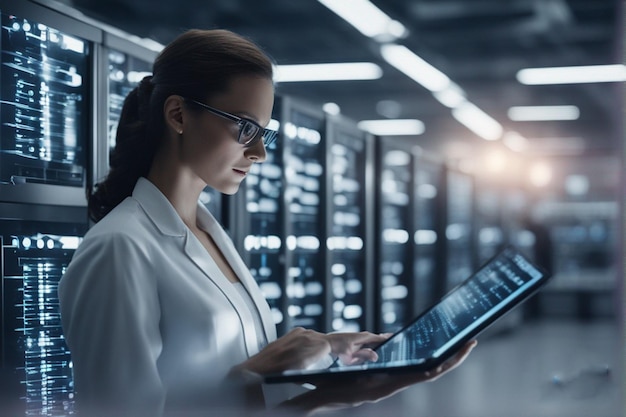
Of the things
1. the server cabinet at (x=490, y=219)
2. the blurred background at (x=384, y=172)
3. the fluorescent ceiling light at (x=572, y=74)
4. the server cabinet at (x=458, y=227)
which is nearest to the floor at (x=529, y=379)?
the blurred background at (x=384, y=172)

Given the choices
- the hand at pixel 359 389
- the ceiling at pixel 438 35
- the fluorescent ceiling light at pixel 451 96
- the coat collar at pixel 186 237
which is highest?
the ceiling at pixel 438 35

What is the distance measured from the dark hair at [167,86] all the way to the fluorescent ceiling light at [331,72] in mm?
8068

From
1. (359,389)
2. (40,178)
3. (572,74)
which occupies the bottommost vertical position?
(359,389)

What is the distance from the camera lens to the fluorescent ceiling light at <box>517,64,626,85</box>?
9430 millimetres

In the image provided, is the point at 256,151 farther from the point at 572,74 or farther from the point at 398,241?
the point at 572,74

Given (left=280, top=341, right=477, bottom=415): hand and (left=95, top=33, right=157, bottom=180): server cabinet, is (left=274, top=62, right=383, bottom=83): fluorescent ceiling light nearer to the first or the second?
(left=95, top=33, right=157, bottom=180): server cabinet

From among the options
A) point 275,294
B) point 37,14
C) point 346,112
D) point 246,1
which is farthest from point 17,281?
point 346,112

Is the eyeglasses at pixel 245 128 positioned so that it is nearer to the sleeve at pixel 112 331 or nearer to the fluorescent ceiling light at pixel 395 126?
the sleeve at pixel 112 331

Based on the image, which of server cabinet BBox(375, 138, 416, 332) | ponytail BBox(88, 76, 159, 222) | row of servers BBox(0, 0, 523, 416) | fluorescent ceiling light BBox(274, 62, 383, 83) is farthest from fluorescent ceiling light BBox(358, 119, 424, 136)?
ponytail BBox(88, 76, 159, 222)

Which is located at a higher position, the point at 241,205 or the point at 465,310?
the point at 241,205

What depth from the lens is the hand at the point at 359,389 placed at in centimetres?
105

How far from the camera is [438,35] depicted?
28.2 ft

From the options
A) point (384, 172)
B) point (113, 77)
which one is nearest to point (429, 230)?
point (384, 172)

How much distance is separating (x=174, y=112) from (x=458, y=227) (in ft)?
26.9
